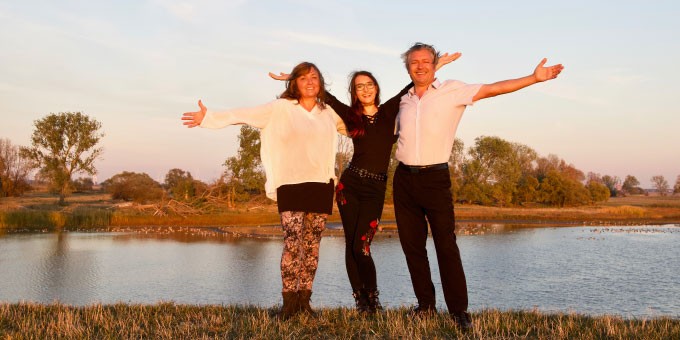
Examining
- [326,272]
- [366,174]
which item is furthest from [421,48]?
[326,272]

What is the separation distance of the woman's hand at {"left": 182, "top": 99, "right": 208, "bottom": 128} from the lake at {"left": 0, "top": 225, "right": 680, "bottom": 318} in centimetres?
787

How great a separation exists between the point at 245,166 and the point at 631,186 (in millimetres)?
87499

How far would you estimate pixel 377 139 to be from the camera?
4.82 meters

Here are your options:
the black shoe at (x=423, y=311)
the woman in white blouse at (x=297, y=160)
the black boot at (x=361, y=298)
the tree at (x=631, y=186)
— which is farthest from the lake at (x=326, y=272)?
the tree at (x=631, y=186)

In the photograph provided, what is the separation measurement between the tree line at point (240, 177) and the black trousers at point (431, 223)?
102 ft

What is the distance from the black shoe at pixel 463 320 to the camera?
163 inches

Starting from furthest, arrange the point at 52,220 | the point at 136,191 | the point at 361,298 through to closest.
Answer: the point at 136,191 → the point at 52,220 → the point at 361,298

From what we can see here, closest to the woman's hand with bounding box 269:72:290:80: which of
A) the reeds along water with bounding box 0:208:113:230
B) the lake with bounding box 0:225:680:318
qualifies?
the lake with bounding box 0:225:680:318

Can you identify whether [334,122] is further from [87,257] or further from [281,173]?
[87,257]

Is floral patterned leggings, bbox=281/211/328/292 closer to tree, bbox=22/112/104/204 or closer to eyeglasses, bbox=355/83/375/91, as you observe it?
eyeglasses, bbox=355/83/375/91

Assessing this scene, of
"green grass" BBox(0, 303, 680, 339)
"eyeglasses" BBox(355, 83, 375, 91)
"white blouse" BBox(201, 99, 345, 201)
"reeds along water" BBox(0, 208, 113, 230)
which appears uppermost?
"eyeglasses" BBox(355, 83, 375, 91)

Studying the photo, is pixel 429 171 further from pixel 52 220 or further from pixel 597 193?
pixel 597 193

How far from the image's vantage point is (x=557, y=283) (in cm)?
1630

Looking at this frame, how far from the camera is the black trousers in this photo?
4453 mm
